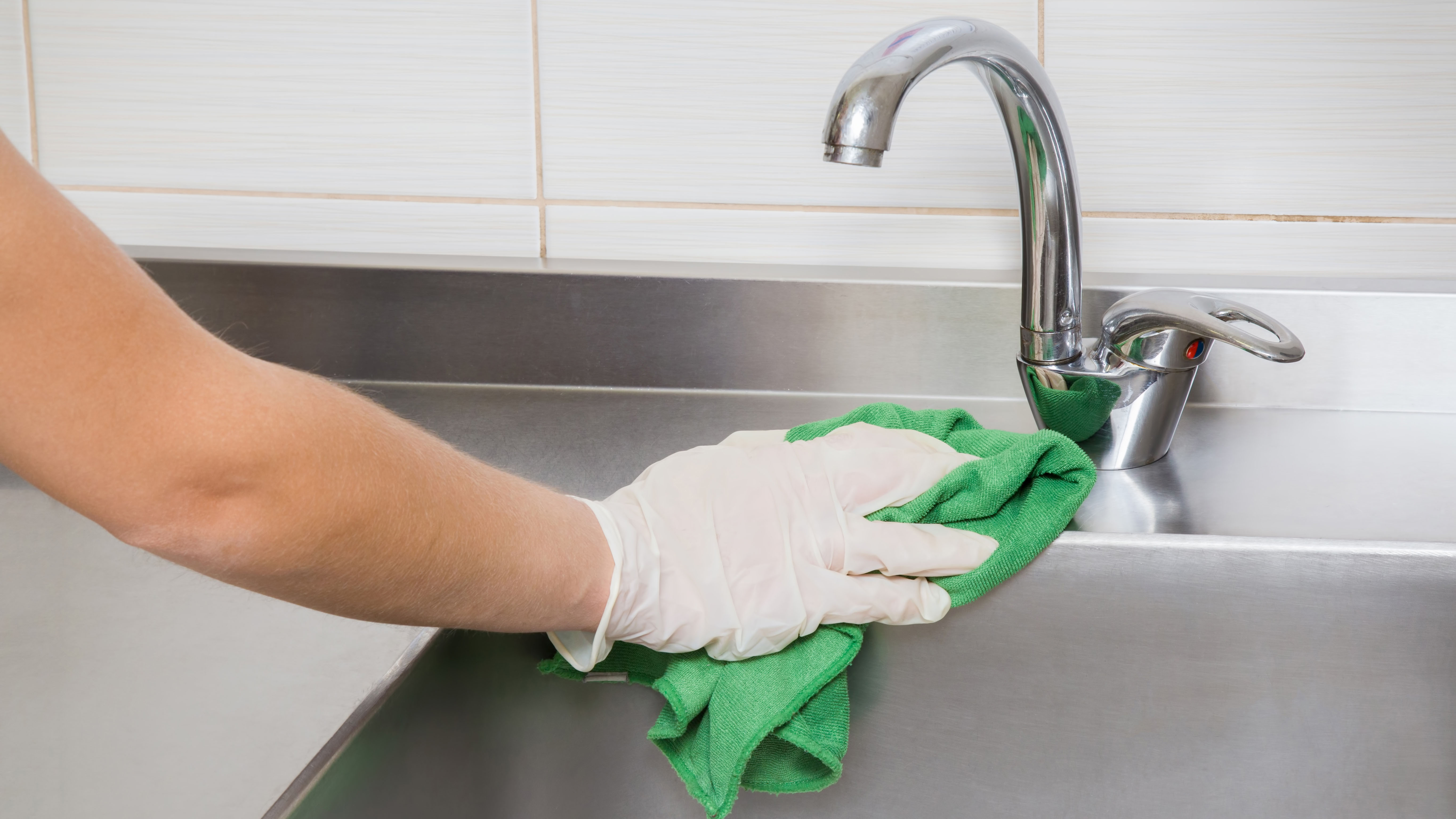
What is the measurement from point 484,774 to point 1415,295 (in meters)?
0.70

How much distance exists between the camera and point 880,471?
1.64 feet

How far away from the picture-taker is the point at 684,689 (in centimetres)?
44

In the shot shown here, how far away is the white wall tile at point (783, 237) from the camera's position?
79 cm

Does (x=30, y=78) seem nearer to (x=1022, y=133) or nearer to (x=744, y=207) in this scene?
(x=744, y=207)

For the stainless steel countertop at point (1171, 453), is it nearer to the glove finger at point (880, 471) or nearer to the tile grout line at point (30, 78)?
the glove finger at point (880, 471)

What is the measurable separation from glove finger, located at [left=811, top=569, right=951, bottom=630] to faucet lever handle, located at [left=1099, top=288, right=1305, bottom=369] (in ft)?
0.71

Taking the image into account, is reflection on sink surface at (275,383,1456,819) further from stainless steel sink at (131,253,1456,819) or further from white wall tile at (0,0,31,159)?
white wall tile at (0,0,31,159)

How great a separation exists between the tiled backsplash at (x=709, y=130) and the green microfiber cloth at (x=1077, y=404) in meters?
0.21

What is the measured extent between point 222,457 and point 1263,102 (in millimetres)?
760

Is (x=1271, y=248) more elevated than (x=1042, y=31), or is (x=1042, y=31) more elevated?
(x=1042, y=31)

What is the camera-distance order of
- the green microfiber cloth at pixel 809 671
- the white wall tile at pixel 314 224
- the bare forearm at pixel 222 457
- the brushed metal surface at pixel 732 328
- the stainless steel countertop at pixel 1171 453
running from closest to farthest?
the bare forearm at pixel 222 457 < the green microfiber cloth at pixel 809 671 < the stainless steel countertop at pixel 1171 453 < the brushed metal surface at pixel 732 328 < the white wall tile at pixel 314 224

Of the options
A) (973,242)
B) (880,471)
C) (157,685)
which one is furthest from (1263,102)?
(157,685)

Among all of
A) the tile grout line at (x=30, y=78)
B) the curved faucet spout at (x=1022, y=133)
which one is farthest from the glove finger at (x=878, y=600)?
the tile grout line at (x=30, y=78)

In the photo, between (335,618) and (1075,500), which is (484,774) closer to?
(335,618)
